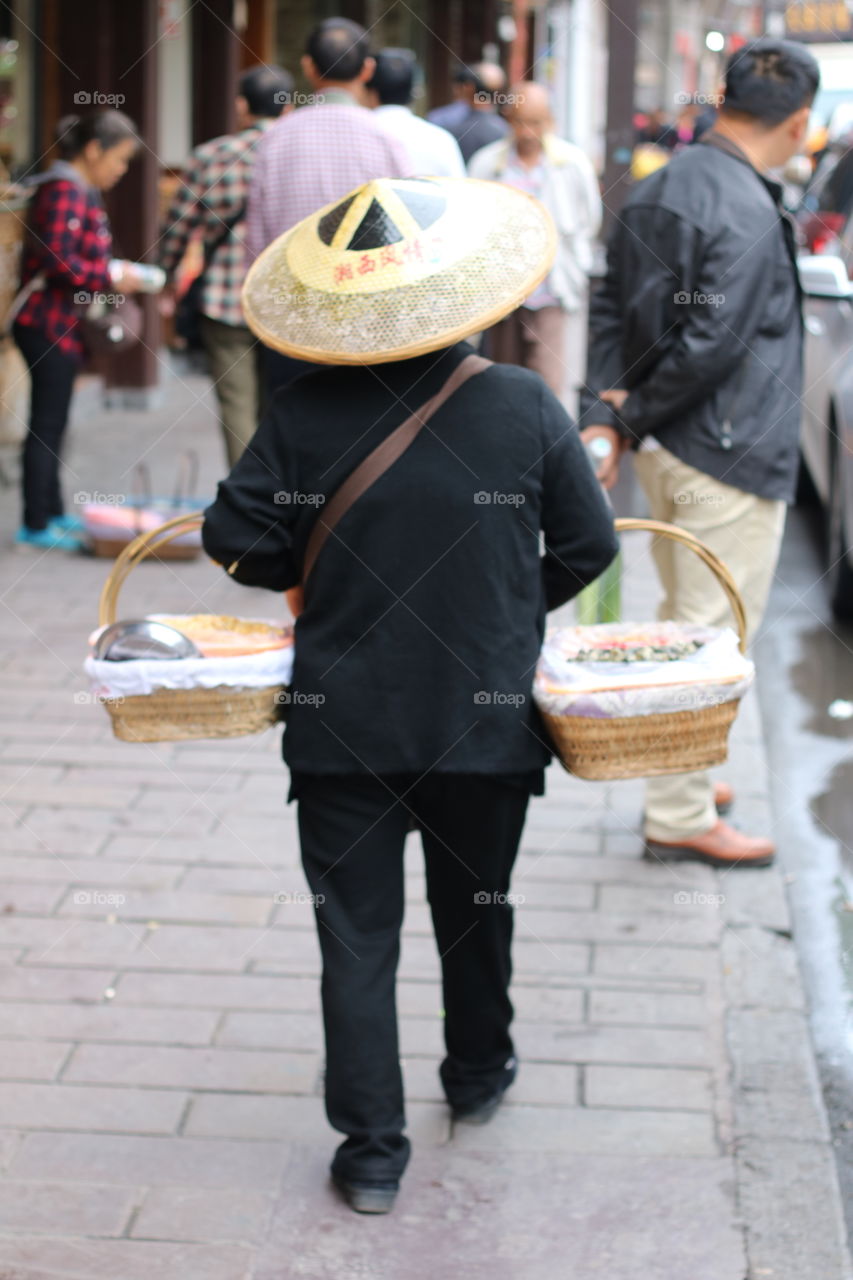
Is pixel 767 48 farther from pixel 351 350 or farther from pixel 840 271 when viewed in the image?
pixel 840 271

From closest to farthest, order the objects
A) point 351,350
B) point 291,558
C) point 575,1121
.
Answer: point 351,350
point 291,558
point 575,1121

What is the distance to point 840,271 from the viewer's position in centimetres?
652

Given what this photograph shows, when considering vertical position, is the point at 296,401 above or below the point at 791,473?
above

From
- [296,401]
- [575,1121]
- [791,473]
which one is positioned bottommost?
[575,1121]

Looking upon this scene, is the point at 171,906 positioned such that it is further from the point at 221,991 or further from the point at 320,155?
the point at 320,155

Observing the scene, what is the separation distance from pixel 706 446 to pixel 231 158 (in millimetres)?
3593

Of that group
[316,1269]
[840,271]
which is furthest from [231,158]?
[316,1269]

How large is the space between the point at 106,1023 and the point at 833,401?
4.58m

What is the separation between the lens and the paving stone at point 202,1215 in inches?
116

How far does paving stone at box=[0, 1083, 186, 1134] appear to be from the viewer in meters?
3.29

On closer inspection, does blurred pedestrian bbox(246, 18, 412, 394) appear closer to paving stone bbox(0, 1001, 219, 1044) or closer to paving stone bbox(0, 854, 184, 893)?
paving stone bbox(0, 854, 184, 893)

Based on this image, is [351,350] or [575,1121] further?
[575,1121]

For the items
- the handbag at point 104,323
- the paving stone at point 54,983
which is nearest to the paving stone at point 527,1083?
the paving stone at point 54,983

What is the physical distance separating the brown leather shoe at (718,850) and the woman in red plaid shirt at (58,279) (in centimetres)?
401
